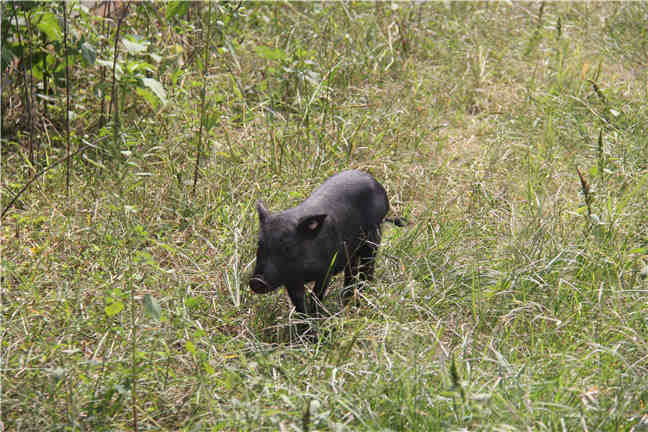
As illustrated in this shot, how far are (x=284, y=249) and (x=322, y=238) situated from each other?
0.21 metres

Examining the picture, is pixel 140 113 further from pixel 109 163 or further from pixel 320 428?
pixel 320 428

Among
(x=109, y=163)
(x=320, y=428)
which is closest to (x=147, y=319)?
(x=320, y=428)

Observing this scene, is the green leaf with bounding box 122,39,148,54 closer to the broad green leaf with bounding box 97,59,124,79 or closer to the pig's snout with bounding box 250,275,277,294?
the broad green leaf with bounding box 97,59,124,79

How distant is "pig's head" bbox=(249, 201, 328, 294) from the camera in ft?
10.2

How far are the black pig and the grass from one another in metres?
0.18

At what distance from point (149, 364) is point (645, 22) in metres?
6.16

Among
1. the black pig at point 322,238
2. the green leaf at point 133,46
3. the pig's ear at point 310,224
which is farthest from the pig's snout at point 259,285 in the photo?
the green leaf at point 133,46

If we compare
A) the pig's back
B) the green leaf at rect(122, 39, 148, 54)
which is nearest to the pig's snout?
the pig's back

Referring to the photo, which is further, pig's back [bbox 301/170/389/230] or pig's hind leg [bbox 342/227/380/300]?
pig's hind leg [bbox 342/227/380/300]

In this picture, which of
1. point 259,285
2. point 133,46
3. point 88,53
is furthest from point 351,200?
point 88,53

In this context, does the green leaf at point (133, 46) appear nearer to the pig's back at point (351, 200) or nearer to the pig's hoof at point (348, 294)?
the pig's back at point (351, 200)

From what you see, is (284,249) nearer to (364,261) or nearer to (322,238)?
(322,238)

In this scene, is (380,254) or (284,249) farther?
(380,254)

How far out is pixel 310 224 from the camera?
10.3 ft
